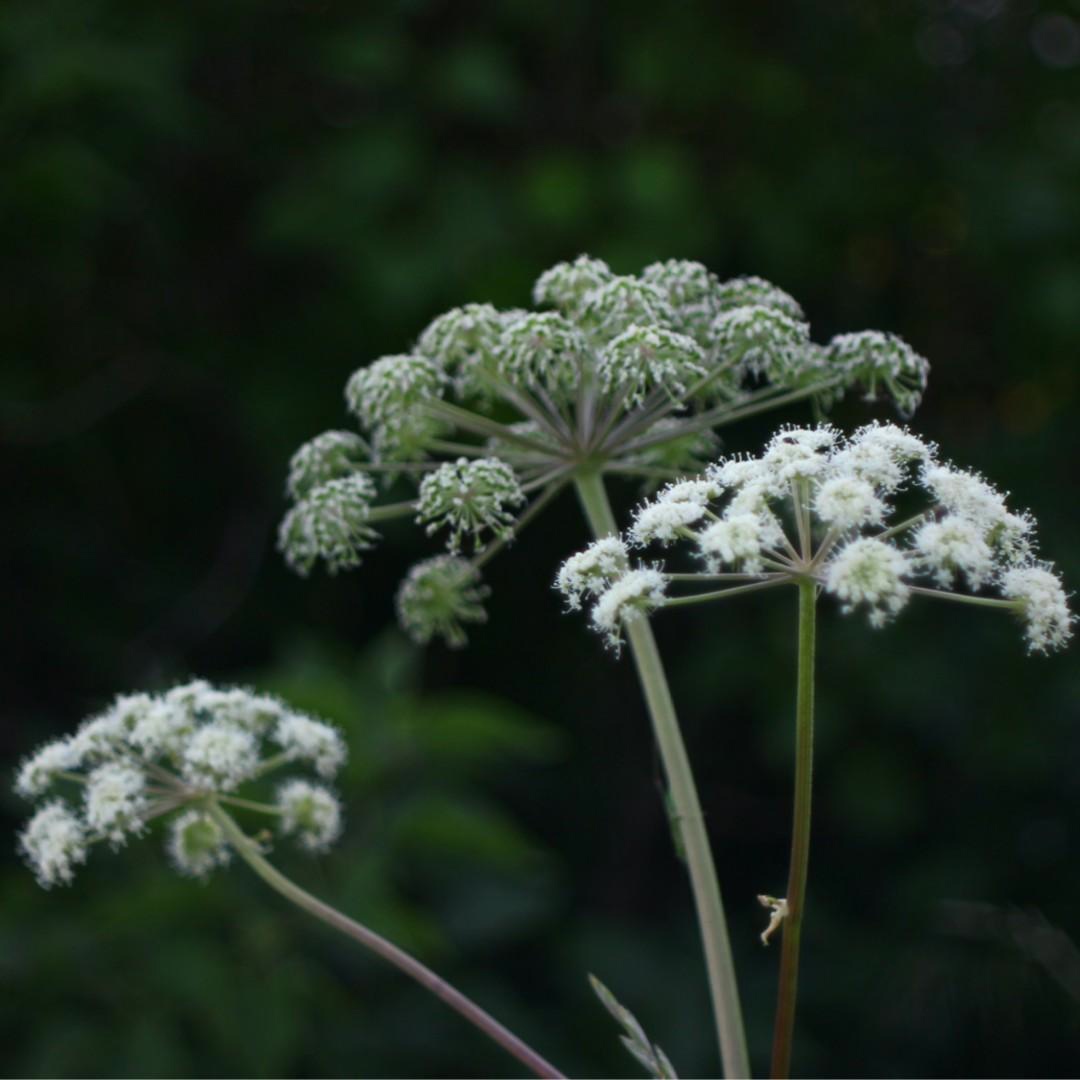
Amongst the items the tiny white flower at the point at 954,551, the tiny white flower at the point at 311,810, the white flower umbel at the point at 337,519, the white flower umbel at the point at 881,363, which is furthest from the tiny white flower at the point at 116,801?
the white flower umbel at the point at 881,363

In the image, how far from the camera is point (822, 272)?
5559mm

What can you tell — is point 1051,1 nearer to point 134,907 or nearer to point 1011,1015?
point 1011,1015

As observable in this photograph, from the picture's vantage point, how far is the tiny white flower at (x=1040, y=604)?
1.29 meters

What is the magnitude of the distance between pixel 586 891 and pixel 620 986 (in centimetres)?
130

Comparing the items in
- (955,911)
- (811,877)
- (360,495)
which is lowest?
(360,495)

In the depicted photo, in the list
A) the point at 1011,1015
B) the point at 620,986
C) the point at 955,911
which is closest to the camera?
the point at 1011,1015

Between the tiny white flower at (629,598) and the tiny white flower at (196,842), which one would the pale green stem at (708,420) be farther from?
the tiny white flower at (196,842)

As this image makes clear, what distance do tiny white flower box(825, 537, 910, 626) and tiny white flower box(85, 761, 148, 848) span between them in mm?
907

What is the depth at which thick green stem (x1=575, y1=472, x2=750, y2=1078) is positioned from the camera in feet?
4.66

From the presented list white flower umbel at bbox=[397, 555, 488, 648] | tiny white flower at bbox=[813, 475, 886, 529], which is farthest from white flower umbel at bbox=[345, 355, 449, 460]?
tiny white flower at bbox=[813, 475, 886, 529]

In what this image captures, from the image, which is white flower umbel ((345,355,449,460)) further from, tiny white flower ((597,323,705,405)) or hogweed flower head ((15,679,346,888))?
hogweed flower head ((15,679,346,888))

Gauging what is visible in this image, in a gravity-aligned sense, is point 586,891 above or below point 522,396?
above

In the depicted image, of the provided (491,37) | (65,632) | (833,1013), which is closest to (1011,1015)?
(833,1013)

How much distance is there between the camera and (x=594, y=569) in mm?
1377
